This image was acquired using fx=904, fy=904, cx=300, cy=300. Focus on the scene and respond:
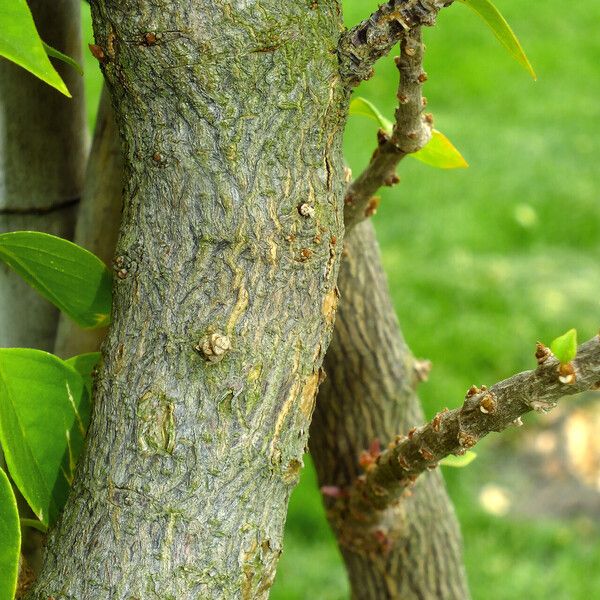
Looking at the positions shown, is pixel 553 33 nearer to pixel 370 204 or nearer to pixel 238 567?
pixel 370 204

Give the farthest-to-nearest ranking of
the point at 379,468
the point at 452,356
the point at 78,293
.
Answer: the point at 452,356, the point at 379,468, the point at 78,293

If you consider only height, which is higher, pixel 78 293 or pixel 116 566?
pixel 78 293

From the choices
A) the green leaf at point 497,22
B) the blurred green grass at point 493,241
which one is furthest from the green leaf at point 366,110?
the blurred green grass at point 493,241

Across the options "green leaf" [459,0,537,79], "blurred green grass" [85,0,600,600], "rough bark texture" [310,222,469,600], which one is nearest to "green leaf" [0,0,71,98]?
"green leaf" [459,0,537,79]

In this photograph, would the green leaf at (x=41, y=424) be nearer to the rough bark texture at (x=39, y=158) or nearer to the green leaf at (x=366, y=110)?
the rough bark texture at (x=39, y=158)

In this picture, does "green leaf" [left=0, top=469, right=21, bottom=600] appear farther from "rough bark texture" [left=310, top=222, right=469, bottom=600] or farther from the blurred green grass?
the blurred green grass

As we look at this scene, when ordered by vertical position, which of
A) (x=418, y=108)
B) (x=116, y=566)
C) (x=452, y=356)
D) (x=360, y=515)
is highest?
(x=452, y=356)

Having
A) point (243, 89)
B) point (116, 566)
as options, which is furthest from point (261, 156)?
point (116, 566)
